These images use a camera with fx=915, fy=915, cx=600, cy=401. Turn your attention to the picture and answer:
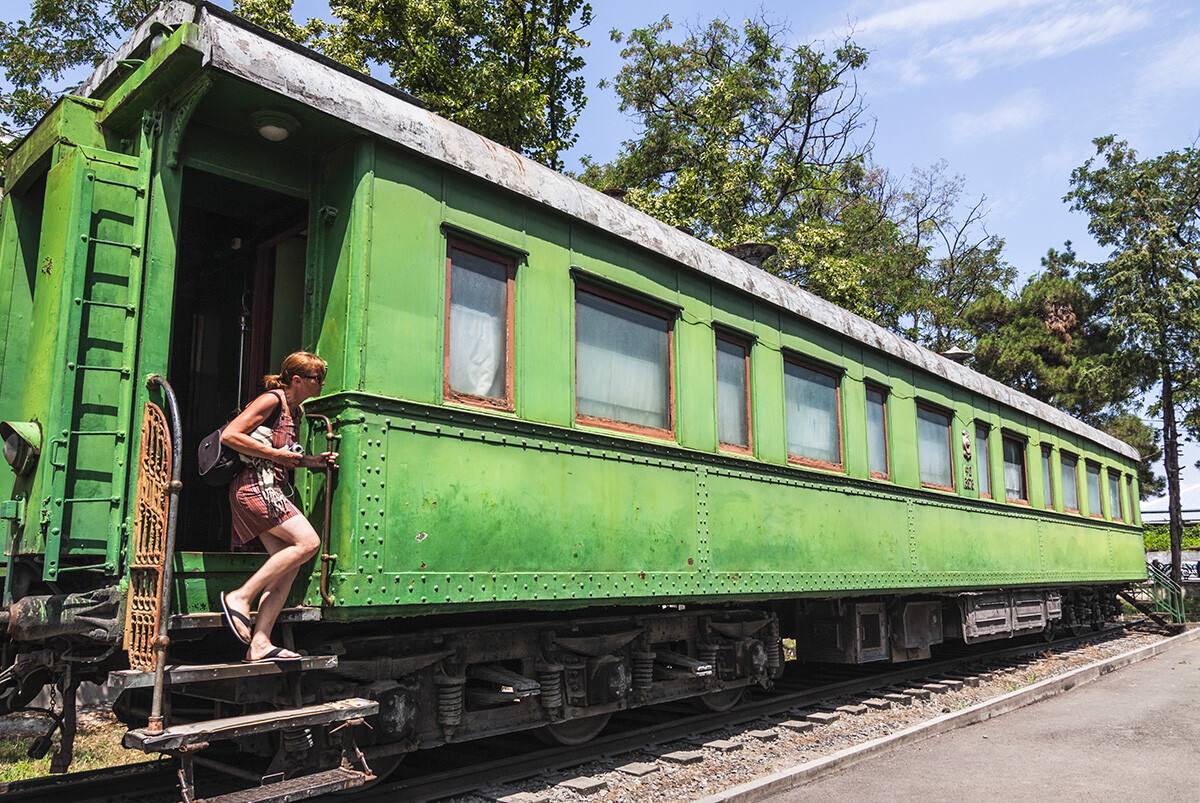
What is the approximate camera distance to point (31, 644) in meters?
4.34

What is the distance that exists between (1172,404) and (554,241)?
73.5 feet

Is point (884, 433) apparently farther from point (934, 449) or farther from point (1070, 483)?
point (1070, 483)

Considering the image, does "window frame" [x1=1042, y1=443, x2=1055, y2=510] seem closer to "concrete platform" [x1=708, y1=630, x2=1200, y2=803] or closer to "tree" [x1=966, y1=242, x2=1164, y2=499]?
"concrete platform" [x1=708, y1=630, x2=1200, y2=803]

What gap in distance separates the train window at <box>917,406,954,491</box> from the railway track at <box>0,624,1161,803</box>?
2.07 m

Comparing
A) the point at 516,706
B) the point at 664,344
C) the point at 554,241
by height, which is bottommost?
the point at 516,706

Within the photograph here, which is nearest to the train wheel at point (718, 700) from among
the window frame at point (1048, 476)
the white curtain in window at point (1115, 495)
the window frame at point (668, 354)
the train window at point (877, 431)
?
the window frame at point (668, 354)

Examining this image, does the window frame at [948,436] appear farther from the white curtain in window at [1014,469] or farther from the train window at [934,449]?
the white curtain in window at [1014,469]

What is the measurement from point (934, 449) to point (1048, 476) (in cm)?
398

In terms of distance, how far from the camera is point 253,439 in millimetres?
4062

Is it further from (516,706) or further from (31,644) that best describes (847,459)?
(31,644)

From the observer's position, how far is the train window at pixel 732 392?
679cm

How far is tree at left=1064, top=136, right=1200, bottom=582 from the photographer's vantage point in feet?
73.6

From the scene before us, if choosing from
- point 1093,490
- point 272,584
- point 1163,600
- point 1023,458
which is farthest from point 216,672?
point 1163,600

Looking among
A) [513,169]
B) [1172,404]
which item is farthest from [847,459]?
[1172,404]
